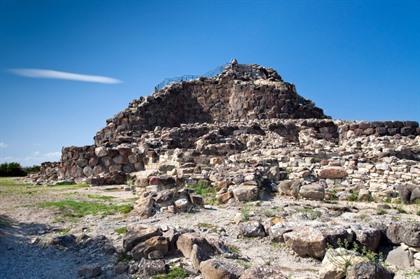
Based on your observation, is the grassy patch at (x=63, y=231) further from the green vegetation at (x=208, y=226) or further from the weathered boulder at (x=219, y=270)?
the weathered boulder at (x=219, y=270)

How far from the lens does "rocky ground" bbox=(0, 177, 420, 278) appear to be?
19.1 feet

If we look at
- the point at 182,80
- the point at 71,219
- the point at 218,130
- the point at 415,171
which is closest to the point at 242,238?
the point at 71,219

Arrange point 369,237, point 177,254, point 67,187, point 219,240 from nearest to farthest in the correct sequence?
point 369,237, point 177,254, point 219,240, point 67,187

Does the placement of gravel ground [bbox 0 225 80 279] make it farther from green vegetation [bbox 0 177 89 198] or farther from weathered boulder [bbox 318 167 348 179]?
green vegetation [bbox 0 177 89 198]

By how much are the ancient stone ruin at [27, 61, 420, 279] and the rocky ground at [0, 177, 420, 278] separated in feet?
0.11

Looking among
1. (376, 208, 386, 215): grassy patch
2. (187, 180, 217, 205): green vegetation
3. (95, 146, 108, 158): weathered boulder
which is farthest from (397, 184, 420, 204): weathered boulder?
(95, 146, 108, 158): weathered boulder

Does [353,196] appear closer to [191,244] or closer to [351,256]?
[351,256]

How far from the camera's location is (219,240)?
689cm

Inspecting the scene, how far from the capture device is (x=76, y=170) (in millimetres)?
19719

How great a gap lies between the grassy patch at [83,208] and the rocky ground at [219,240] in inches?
13.1

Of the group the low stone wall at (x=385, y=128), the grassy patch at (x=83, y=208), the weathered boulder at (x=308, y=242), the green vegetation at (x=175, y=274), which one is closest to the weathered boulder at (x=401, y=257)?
the weathered boulder at (x=308, y=242)

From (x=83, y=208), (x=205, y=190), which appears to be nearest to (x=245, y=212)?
(x=205, y=190)

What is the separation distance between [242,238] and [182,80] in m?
23.7

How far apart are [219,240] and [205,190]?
16.9 feet
